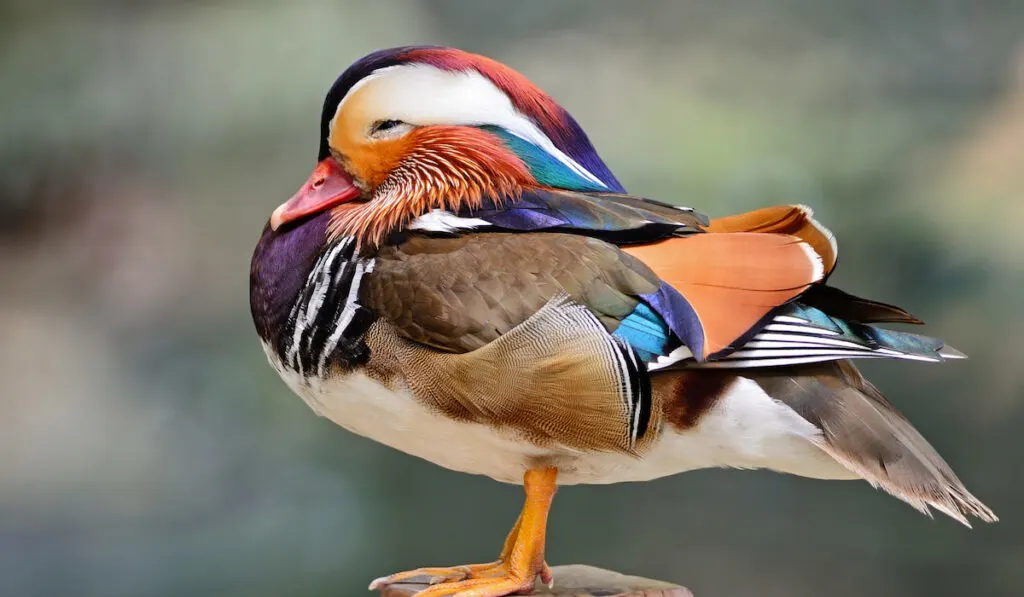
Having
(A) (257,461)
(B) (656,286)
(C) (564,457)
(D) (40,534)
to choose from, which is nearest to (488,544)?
(A) (257,461)

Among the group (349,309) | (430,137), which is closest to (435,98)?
(430,137)

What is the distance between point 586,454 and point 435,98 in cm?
45

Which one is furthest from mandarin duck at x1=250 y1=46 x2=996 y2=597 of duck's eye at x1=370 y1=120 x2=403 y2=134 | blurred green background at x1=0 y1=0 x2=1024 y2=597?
blurred green background at x1=0 y1=0 x2=1024 y2=597

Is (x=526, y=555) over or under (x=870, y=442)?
under

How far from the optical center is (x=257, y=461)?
247 cm

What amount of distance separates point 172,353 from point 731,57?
143 cm

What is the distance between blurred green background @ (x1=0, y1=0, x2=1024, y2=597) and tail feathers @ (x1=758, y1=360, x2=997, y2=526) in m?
1.15

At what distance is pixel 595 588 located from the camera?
1375 mm

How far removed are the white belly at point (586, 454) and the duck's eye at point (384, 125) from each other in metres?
0.30

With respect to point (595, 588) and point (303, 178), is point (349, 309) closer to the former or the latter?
point (595, 588)

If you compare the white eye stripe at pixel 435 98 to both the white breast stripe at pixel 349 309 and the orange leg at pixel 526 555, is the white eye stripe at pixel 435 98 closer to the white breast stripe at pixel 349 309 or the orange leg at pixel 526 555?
the white breast stripe at pixel 349 309

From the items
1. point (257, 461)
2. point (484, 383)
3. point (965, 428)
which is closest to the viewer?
point (484, 383)

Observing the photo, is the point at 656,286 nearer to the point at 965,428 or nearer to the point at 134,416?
the point at 965,428

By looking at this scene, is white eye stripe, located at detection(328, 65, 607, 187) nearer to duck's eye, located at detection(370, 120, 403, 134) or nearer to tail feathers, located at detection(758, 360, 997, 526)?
duck's eye, located at detection(370, 120, 403, 134)
